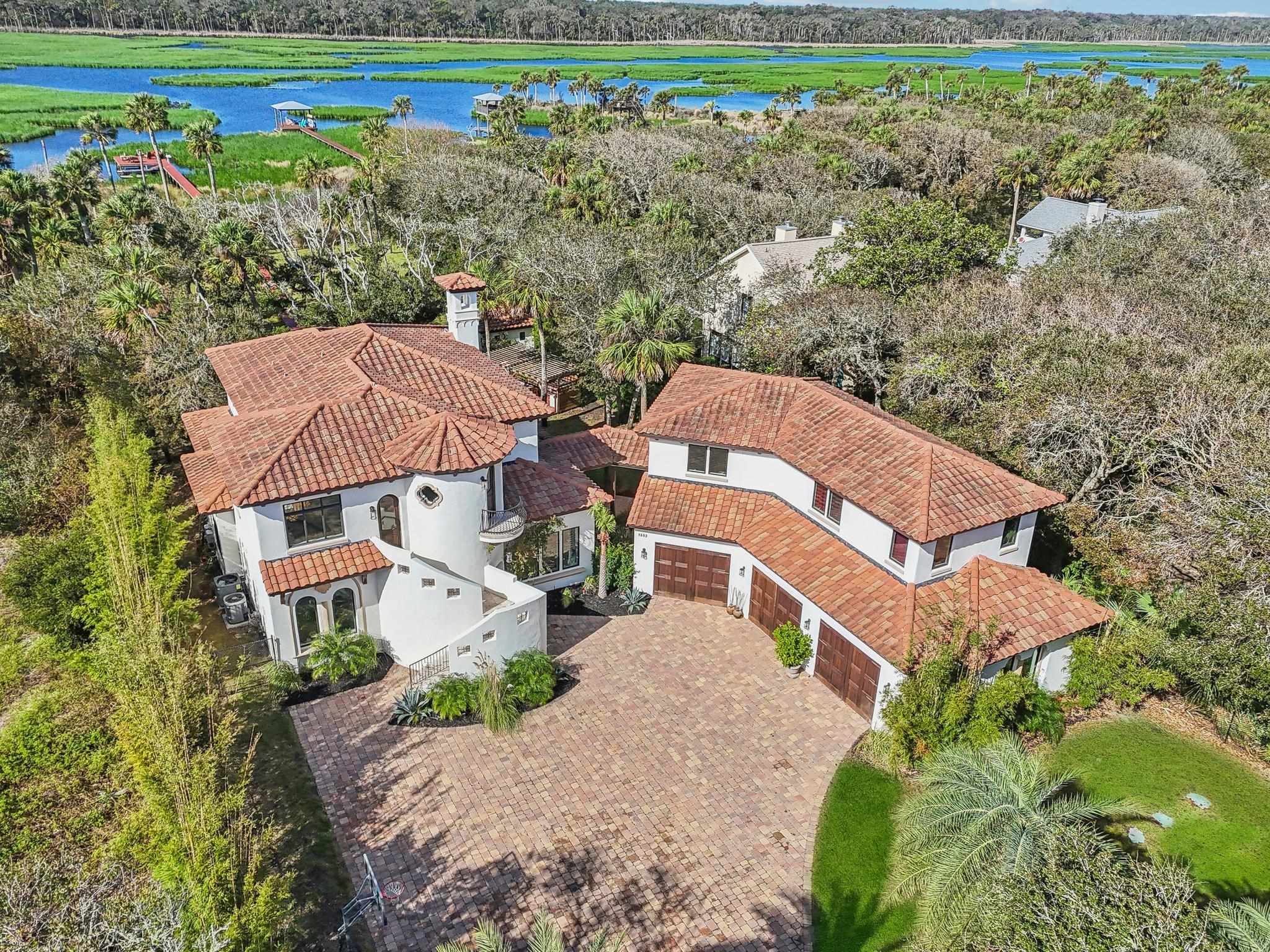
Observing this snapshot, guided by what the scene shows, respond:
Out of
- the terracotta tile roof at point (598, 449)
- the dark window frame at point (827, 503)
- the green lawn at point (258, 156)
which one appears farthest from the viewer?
the green lawn at point (258, 156)

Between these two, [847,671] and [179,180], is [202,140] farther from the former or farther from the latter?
[847,671]

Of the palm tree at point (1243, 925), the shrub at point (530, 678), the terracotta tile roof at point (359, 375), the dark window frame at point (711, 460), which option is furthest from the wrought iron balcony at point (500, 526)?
the palm tree at point (1243, 925)

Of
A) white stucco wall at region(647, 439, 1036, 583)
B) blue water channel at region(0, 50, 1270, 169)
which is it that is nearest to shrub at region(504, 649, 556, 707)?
white stucco wall at region(647, 439, 1036, 583)

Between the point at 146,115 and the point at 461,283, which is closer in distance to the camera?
the point at 461,283

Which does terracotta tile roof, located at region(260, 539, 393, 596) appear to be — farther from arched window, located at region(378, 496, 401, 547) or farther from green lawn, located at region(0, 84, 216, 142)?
green lawn, located at region(0, 84, 216, 142)

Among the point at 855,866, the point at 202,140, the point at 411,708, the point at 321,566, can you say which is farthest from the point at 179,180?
the point at 855,866

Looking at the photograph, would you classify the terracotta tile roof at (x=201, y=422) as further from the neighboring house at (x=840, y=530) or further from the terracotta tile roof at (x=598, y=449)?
the neighboring house at (x=840, y=530)
